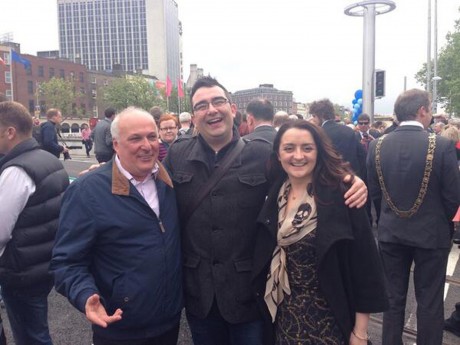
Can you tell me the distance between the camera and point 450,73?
157 ft

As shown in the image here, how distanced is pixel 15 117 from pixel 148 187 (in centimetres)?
129

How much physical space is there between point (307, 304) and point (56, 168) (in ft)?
6.51

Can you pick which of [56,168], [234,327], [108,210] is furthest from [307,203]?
[56,168]

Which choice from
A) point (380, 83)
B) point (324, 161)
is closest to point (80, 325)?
point (324, 161)

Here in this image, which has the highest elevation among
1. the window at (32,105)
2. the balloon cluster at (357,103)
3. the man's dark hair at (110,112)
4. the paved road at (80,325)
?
the window at (32,105)

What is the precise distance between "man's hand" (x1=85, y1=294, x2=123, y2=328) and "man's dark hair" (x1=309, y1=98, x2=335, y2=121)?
455 cm

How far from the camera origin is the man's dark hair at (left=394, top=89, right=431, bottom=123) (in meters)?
3.45

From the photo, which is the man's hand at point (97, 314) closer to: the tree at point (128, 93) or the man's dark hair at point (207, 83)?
the man's dark hair at point (207, 83)

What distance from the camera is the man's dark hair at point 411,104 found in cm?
345

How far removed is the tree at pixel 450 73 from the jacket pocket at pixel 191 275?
143 feet

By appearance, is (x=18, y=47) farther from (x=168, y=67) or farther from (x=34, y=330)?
(x=34, y=330)

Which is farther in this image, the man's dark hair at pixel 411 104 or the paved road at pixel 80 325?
the paved road at pixel 80 325

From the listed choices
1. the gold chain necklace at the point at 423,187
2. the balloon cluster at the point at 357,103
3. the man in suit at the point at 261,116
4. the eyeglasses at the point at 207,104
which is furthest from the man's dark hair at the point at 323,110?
the balloon cluster at the point at 357,103

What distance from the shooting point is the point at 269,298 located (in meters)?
2.30
